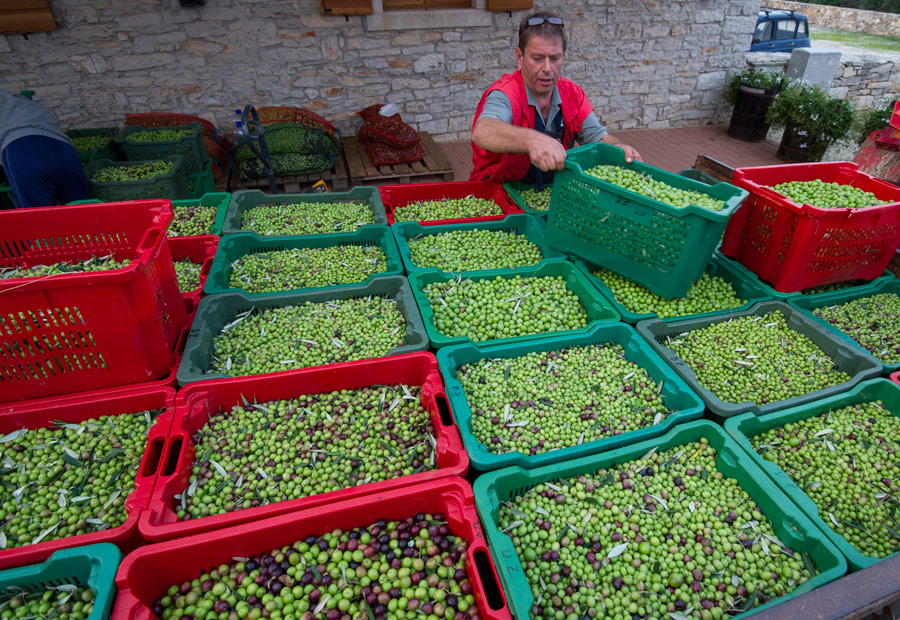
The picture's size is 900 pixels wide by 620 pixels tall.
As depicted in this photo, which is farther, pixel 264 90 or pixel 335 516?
pixel 264 90

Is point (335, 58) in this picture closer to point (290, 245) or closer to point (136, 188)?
point (136, 188)

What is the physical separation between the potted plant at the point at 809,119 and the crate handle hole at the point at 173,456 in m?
9.07

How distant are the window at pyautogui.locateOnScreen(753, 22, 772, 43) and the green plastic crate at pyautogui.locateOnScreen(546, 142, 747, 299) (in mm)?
10689

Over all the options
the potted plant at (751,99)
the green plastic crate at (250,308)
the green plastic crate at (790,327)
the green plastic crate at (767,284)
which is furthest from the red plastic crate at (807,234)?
the potted plant at (751,99)

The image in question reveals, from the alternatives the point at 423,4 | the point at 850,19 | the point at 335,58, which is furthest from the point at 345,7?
the point at 850,19

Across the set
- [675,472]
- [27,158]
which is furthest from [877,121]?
[27,158]

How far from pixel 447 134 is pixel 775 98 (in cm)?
544

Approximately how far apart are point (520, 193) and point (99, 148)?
15.0 feet

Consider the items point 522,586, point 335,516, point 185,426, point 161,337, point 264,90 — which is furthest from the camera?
point 264,90

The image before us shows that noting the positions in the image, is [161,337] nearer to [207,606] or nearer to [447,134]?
[207,606]

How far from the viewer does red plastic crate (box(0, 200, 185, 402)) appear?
185 cm

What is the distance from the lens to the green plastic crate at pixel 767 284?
280 centimetres

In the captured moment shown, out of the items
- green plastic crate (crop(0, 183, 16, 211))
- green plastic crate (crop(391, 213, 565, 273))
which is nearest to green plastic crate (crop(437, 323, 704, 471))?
green plastic crate (crop(391, 213, 565, 273))

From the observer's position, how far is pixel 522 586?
4.82 feet
